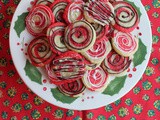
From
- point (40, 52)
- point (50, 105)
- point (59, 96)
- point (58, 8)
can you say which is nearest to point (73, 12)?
point (58, 8)

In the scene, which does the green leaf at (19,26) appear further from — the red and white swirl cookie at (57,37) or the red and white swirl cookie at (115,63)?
the red and white swirl cookie at (115,63)

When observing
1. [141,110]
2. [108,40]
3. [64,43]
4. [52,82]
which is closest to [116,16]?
[108,40]

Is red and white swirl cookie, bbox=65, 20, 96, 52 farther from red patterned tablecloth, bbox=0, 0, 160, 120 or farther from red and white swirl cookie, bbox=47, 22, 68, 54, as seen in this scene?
red patterned tablecloth, bbox=0, 0, 160, 120

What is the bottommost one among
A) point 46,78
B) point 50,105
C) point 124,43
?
point 50,105

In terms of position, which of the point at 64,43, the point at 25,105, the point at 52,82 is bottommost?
the point at 25,105

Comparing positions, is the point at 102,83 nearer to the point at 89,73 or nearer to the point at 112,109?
the point at 89,73

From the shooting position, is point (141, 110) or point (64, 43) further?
point (141, 110)

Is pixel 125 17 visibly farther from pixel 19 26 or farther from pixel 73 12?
pixel 19 26
